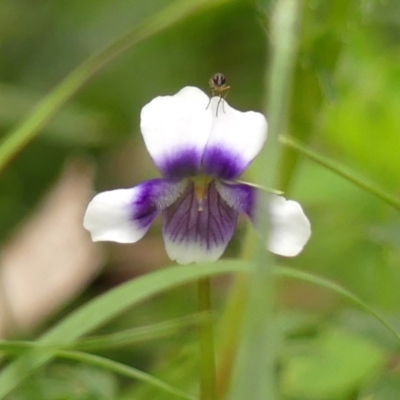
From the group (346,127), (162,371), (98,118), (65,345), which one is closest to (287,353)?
(162,371)

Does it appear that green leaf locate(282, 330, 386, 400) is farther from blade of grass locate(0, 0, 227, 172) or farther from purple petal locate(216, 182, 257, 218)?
purple petal locate(216, 182, 257, 218)

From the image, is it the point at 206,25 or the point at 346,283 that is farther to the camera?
the point at 206,25

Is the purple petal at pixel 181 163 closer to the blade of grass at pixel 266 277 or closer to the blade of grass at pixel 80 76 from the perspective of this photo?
the blade of grass at pixel 266 277

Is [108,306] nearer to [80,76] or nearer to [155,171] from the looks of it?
[80,76]

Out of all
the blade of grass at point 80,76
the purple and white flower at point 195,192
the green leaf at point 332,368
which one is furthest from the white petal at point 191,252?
the green leaf at point 332,368

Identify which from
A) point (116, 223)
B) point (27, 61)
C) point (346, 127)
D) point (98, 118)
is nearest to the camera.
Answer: point (116, 223)

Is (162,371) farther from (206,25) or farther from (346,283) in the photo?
(206,25)

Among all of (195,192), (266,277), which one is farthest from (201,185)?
(266,277)

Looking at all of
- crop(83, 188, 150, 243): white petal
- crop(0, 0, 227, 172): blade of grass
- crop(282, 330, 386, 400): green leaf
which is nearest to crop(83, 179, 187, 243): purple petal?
crop(83, 188, 150, 243): white petal
